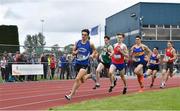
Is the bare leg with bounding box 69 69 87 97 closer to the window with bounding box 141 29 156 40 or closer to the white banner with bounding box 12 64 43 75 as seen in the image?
the white banner with bounding box 12 64 43 75

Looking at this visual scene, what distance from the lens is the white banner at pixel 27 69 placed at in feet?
91.8

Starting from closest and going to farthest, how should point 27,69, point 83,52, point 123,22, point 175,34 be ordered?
point 83,52 → point 27,69 → point 175,34 → point 123,22

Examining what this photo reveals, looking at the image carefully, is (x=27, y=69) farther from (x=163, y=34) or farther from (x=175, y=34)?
(x=175, y=34)

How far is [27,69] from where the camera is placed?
93.9ft

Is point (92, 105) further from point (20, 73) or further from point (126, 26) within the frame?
point (126, 26)

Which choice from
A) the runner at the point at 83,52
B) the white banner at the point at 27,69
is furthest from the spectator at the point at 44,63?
the runner at the point at 83,52

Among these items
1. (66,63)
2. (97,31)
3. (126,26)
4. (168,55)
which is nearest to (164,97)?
(168,55)

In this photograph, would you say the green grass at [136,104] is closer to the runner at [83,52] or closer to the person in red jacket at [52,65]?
the runner at [83,52]

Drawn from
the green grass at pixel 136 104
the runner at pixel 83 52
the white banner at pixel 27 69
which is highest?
the runner at pixel 83 52

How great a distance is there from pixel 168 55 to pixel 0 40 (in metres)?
23.8

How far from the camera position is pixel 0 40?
4288cm

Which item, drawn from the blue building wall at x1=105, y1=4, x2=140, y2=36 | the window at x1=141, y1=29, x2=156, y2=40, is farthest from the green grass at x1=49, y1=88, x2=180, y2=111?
the window at x1=141, y1=29, x2=156, y2=40

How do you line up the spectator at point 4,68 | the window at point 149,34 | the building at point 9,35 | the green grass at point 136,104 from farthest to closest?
the window at point 149,34
the building at point 9,35
the spectator at point 4,68
the green grass at point 136,104

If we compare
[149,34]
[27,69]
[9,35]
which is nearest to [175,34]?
[149,34]
